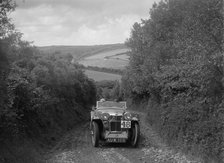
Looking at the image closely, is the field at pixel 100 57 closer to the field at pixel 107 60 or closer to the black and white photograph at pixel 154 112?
the field at pixel 107 60

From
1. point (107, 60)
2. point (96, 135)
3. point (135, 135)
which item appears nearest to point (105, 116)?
point (96, 135)

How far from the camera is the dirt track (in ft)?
40.7

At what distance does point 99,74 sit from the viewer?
70.7m

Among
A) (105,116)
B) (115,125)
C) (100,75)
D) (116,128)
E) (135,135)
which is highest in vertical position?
(105,116)

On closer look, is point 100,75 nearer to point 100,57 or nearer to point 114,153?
point 100,57

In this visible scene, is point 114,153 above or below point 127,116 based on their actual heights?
below

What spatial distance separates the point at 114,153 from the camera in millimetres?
13688

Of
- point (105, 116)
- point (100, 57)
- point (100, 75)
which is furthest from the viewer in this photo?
point (100, 75)

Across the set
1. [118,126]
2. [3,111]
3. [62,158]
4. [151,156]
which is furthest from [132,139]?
[3,111]

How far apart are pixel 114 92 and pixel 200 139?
185 ft

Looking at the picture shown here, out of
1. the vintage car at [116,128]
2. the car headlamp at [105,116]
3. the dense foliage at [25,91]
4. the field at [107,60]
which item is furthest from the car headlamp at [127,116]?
the field at [107,60]

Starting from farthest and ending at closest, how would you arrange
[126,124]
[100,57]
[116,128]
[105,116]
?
1. [100,57]
2. [105,116]
3. [116,128]
4. [126,124]

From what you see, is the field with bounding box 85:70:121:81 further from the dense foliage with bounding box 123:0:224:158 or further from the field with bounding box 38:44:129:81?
the dense foliage with bounding box 123:0:224:158

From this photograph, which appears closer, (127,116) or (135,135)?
(135,135)
